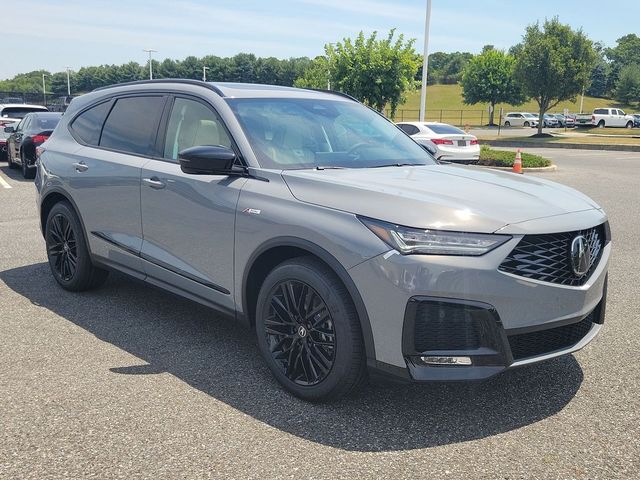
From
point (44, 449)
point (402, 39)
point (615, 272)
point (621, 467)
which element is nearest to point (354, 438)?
point (621, 467)

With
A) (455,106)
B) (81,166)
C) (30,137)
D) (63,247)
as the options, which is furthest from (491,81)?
(81,166)

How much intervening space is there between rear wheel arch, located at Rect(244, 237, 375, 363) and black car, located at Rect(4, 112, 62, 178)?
466 inches

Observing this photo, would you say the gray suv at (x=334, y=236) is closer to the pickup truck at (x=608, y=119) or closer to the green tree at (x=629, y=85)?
the pickup truck at (x=608, y=119)

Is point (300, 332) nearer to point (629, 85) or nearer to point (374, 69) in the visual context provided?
point (374, 69)

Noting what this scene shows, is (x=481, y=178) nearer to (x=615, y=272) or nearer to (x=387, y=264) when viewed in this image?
(x=387, y=264)

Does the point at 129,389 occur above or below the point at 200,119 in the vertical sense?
below

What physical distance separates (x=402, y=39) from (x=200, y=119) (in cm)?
2639

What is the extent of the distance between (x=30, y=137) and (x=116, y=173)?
11158 millimetres

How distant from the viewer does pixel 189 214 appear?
4176mm

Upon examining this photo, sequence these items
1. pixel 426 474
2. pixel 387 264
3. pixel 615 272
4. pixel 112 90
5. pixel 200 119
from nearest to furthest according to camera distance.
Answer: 1. pixel 426 474
2. pixel 387 264
3. pixel 200 119
4. pixel 112 90
5. pixel 615 272

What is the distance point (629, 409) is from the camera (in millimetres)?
3527

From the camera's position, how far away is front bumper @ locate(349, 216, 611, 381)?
3004 millimetres

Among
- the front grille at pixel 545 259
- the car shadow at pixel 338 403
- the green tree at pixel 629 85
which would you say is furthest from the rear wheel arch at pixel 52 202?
the green tree at pixel 629 85

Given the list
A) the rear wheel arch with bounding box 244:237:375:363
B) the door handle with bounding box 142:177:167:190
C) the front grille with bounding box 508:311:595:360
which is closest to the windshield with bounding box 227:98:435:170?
the rear wheel arch with bounding box 244:237:375:363
